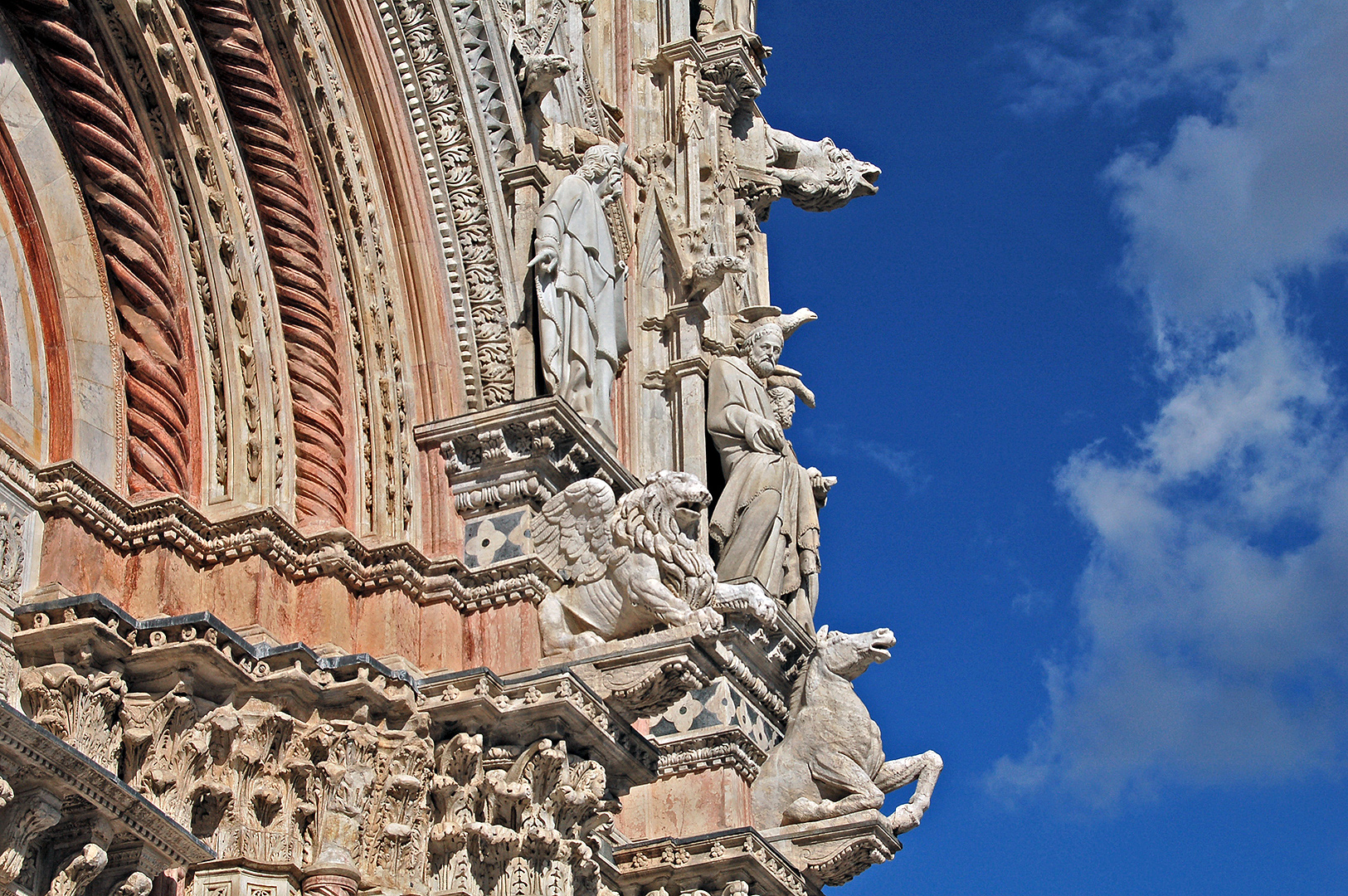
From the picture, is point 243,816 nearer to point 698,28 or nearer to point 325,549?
point 325,549

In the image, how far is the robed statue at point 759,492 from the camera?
17.8m

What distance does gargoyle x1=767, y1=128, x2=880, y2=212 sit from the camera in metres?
21.7

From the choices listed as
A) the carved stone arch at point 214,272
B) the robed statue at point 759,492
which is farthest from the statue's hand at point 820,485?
the carved stone arch at point 214,272

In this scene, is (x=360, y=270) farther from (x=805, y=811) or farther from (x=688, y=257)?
(x=805, y=811)

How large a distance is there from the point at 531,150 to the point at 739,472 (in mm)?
3687

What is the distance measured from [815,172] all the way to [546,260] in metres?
7.52

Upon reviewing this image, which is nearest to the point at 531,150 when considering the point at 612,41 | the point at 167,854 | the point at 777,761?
the point at 612,41

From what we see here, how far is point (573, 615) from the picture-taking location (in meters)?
14.1

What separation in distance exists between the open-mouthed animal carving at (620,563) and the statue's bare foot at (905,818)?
3.59m

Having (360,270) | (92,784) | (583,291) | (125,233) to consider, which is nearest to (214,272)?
(125,233)

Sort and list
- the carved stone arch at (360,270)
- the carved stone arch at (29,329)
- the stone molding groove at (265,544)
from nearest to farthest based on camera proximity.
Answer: the stone molding groove at (265,544)
the carved stone arch at (29,329)
the carved stone arch at (360,270)

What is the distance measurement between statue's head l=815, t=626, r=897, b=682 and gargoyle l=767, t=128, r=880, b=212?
5685 millimetres

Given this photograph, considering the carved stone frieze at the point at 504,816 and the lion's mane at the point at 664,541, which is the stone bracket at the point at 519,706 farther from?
the lion's mane at the point at 664,541

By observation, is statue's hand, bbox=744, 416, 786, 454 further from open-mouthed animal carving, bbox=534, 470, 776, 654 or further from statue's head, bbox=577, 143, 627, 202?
open-mouthed animal carving, bbox=534, 470, 776, 654
